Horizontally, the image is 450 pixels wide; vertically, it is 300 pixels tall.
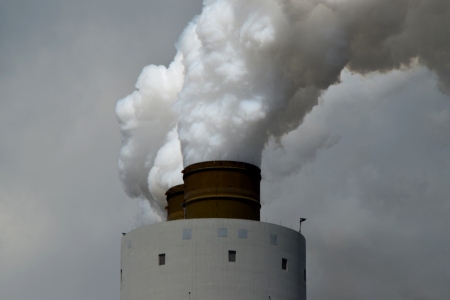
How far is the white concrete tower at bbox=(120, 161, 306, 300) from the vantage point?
9175 centimetres

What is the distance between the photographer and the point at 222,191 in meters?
94.7

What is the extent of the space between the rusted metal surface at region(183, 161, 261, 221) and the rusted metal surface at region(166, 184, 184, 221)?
10337 millimetres

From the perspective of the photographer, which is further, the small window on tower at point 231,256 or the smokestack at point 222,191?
the smokestack at point 222,191

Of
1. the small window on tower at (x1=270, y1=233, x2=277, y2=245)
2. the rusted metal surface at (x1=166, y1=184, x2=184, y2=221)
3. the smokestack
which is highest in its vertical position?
the rusted metal surface at (x1=166, y1=184, x2=184, y2=221)

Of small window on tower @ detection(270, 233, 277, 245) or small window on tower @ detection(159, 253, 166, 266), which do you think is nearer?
small window on tower @ detection(159, 253, 166, 266)

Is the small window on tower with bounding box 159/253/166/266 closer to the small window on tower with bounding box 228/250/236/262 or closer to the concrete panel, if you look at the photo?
the concrete panel

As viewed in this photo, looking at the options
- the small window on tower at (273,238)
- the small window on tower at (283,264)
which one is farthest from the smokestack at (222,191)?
the small window on tower at (283,264)

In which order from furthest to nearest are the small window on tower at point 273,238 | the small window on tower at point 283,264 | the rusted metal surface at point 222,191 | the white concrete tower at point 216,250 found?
the rusted metal surface at point 222,191 < the small window on tower at point 283,264 < the small window on tower at point 273,238 < the white concrete tower at point 216,250

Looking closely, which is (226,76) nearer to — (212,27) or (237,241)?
(212,27)

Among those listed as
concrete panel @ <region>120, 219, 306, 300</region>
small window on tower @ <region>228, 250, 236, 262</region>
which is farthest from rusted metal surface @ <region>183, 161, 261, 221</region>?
small window on tower @ <region>228, 250, 236, 262</region>

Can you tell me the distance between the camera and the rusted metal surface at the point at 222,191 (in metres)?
94.6

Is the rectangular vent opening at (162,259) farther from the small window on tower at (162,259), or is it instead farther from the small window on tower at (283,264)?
the small window on tower at (283,264)

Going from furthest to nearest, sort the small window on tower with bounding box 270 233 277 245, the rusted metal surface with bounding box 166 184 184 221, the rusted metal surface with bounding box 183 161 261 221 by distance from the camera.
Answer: the rusted metal surface with bounding box 166 184 184 221 < the rusted metal surface with bounding box 183 161 261 221 < the small window on tower with bounding box 270 233 277 245

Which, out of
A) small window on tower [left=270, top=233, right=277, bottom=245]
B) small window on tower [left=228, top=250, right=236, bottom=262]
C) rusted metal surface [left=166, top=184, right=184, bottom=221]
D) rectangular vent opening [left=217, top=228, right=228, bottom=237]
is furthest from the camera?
rusted metal surface [left=166, top=184, right=184, bottom=221]
